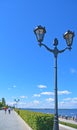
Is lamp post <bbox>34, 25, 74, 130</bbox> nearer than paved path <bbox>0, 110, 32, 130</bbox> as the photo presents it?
Yes

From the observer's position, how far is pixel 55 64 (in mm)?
12625

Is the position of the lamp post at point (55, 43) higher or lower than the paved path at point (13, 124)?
higher

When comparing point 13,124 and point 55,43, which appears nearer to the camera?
point 55,43

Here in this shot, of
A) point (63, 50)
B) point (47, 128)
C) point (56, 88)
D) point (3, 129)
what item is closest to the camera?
point (56, 88)

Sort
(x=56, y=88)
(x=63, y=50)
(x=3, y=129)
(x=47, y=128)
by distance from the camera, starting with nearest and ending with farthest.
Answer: (x=56, y=88), (x=63, y=50), (x=47, y=128), (x=3, y=129)

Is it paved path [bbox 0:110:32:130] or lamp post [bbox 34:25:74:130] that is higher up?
lamp post [bbox 34:25:74:130]

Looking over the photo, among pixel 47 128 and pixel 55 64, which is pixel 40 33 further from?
pixel 47 128

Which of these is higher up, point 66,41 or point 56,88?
point 66,41

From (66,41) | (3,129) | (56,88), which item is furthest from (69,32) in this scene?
(3,129)

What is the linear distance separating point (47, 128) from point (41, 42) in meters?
7.57

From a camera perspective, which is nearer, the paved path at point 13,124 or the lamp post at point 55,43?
the lamp post at point 55,43

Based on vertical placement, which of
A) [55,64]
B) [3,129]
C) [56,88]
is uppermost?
[55,64]

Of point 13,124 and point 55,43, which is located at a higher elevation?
point 55,43

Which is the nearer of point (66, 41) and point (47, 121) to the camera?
point (66, 41)
